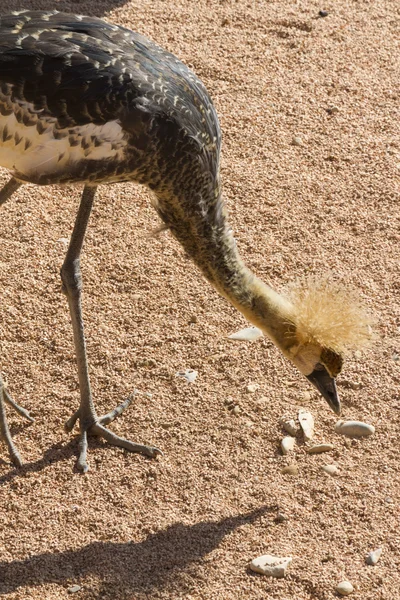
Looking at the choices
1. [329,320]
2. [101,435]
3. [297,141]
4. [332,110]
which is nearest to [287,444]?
[329,320]

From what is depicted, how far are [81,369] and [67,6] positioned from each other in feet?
14.7

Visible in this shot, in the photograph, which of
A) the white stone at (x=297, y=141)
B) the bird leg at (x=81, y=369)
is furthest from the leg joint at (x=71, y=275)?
the white stone at (x=297, y=141)

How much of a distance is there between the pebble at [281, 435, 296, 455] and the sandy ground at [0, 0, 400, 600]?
4cm

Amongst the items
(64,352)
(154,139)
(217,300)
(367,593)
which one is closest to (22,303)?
(64,352)

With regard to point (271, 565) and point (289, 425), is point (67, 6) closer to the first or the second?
point (289, 425)

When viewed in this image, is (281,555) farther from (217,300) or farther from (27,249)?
(27,249)

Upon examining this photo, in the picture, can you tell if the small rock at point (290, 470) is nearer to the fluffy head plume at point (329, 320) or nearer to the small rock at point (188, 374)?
the fluffy head plume at point (329, 320)

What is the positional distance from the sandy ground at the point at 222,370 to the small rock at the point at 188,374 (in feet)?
0.14

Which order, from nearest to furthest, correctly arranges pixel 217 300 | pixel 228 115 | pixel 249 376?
1. pixel 249 376
2. pixel 217 300
3. pixel 228 115

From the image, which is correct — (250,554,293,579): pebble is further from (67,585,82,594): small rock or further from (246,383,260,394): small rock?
(246,383,260,394): small rock

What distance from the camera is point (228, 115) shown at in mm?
7176

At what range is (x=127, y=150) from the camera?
4445mm

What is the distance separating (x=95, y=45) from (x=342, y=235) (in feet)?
8.24

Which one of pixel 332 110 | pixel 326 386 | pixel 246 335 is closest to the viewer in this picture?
pixel 326 386
